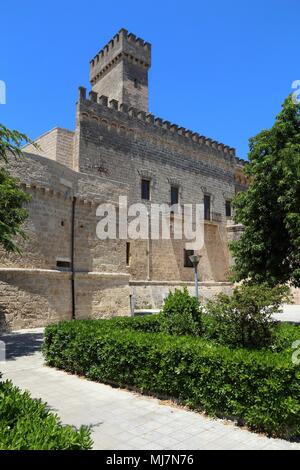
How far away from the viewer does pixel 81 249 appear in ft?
56.6

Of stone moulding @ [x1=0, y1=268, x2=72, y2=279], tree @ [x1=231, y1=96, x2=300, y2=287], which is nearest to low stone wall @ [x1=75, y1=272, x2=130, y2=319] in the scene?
stone moulding @ [x1=0, y1=268, x2=72, y2=279]

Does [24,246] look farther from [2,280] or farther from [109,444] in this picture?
[109,444]

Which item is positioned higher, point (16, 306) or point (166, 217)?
point (166, 217)

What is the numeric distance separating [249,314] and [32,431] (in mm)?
4581

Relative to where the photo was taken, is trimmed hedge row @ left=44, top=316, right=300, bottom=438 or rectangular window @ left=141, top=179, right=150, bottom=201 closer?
trimmed hedge row @ left=44, top=316, right=300, bottom=438

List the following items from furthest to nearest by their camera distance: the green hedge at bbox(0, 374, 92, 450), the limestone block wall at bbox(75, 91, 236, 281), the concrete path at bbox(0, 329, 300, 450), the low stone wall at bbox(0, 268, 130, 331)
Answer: the limestone block wall at bbox(75, 91, 236, 281)
the low stone wall at bbox(0, 268, 130, 331)
the concrete path at bbox(0, 329, 300, 450)
the green hedge at bbox(0, 374, 92, 450)

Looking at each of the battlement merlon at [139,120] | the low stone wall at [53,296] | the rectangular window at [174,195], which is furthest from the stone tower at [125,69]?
the low stone wall at [53,296]

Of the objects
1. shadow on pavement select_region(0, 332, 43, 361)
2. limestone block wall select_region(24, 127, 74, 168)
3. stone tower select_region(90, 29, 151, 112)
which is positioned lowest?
shadow on pavement select_region(0, 332, 43, 361)

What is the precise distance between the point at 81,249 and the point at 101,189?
306 centimetres

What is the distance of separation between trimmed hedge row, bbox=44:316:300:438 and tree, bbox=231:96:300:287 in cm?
649

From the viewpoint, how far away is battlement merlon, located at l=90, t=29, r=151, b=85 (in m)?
31.0

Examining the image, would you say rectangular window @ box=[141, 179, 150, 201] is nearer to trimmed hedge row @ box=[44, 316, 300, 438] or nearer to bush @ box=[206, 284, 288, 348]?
trimmed hedge row @ box=[44, 316, 300, 438]
